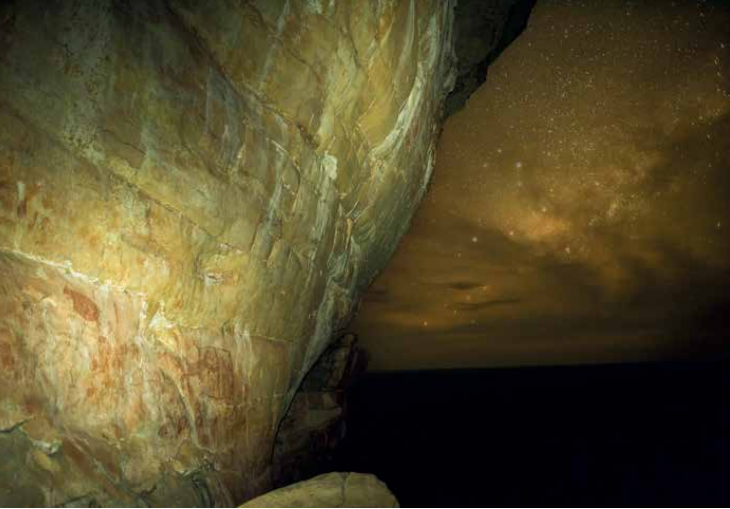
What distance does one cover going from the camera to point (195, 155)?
417 centimetres

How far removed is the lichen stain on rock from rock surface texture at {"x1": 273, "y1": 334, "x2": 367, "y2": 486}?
9.43m

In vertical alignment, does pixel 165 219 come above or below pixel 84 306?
above

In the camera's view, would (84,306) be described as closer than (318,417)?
Yes

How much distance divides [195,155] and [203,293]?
155 centimetres

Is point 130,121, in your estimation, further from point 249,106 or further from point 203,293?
point 203,293

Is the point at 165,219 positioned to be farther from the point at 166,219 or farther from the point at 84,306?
the point at 84,306

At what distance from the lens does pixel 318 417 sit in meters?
14.4

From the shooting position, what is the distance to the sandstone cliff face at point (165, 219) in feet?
9.11

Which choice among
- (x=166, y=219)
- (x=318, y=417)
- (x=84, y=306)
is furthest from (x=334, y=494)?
(x=318, y=417)

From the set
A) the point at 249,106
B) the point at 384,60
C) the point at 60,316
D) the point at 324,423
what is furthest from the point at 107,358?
the point at 324,423

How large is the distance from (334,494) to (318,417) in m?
10.2

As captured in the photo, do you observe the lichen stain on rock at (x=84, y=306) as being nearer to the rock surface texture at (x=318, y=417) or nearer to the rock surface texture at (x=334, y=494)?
the rock surface texture at (x=334, y=494)

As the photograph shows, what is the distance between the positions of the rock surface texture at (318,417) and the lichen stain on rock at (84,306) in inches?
371

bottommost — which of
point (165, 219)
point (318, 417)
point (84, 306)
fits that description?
point (318, 417)
